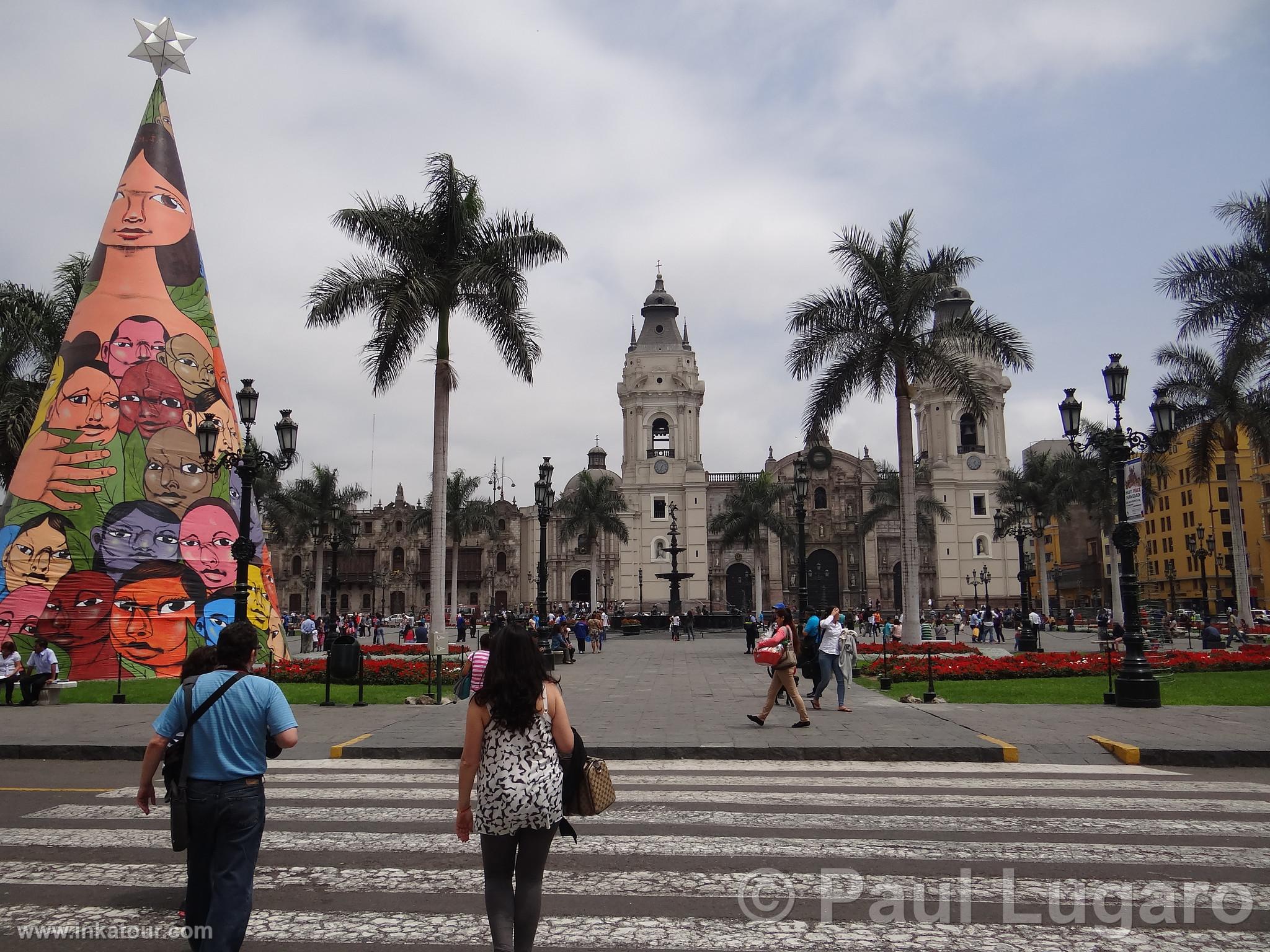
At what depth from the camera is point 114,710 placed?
1531 cm

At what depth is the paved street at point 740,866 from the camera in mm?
4887

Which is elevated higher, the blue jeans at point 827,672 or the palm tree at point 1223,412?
the palm tree at point 1223,412

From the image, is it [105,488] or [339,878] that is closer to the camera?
[339,878]

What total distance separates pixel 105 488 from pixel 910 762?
19498mm

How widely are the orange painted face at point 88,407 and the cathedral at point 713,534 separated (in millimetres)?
48369

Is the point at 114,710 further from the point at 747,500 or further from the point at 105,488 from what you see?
the point at 747,500

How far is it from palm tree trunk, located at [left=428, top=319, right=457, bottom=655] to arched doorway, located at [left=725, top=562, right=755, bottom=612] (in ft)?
168

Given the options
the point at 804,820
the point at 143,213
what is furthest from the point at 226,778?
the point at 143,213

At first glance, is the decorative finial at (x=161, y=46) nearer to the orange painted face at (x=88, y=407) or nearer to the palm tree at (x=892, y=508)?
the orange painted face at (x=88, y=407)

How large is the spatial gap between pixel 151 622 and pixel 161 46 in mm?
14731

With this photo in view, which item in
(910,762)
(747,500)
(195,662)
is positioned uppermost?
(747,500)

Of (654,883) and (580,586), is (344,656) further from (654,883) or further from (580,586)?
(580,586)

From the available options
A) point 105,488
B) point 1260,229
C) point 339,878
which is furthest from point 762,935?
point 1260,229

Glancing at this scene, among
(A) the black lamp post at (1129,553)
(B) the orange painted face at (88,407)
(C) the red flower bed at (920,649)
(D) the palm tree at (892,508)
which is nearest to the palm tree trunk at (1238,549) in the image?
(C) the red flower bed at (920,649)
